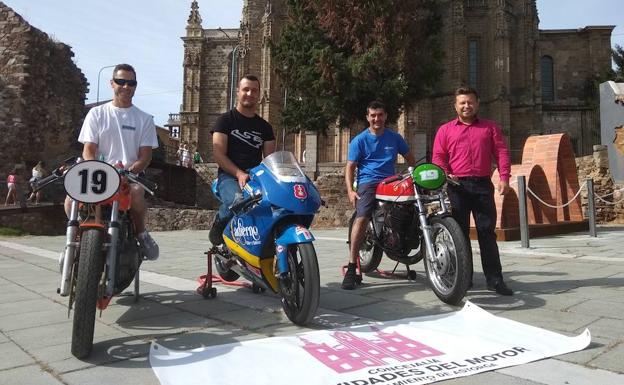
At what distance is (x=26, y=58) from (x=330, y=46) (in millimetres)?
10879

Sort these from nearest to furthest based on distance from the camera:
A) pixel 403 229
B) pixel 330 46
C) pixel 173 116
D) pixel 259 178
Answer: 1. pixel 259 178
2. pixel 403 229
3. pixel 330 46
4. pixel 173 116

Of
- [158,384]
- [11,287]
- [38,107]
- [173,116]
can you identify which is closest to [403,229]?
[158,384]

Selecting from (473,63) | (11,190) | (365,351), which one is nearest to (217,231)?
(365,351)

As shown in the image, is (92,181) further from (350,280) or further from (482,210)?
(482,210)

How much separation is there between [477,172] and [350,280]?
1.51m

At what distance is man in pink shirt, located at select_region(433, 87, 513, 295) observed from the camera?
→ 14.1 feet

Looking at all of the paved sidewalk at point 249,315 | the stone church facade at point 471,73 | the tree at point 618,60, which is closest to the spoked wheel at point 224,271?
the paved sidewalk at point 249,315

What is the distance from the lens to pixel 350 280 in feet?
14.9

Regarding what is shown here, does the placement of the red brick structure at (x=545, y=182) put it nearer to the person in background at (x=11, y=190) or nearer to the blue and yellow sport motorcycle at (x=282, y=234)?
the blue and yellow sport motorcycle at (x=282, y=234)

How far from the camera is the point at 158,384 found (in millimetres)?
2176

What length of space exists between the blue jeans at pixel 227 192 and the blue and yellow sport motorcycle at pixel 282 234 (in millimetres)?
246

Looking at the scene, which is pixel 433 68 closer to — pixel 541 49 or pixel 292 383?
pixel 292 383

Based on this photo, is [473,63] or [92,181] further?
[473,63]

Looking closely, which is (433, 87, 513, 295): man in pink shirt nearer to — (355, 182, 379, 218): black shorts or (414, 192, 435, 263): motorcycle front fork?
(414, 192, 435, 263): motorcycle front fork
